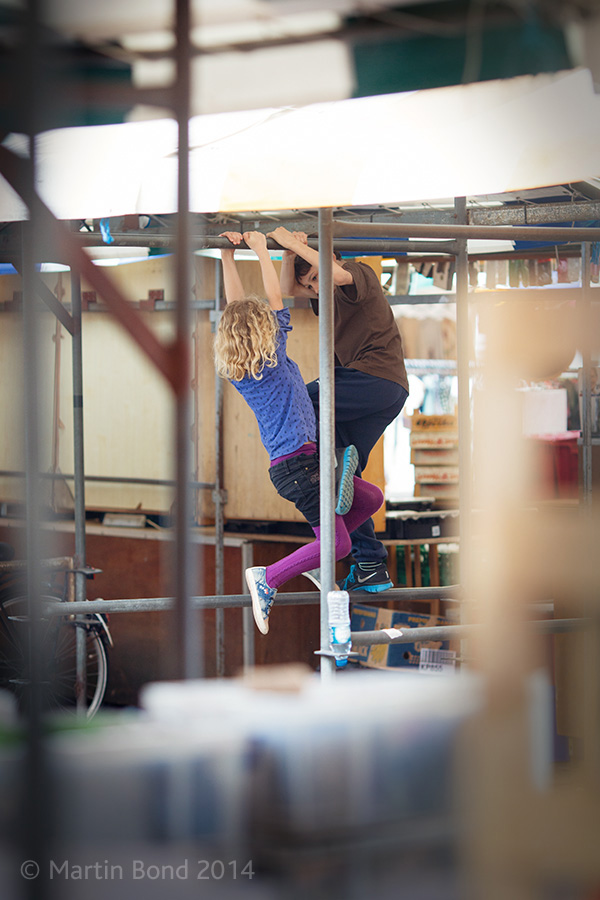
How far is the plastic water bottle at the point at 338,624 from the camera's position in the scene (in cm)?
294

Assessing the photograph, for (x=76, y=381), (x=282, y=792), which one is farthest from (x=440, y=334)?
(x=282, y=792)

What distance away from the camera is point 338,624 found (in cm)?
296

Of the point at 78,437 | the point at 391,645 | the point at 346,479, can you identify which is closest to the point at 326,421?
the point at 346,479

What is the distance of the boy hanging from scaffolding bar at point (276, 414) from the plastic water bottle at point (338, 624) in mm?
432

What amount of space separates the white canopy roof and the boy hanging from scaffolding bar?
0.66 meters

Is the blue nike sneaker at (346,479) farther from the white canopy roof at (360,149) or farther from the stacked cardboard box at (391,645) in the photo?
the stacked cardboard box at (391,645)

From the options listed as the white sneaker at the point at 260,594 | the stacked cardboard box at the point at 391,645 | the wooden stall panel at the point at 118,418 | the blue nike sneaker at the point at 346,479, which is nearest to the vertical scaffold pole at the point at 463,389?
the blue nike sneaker at the point at 346,479

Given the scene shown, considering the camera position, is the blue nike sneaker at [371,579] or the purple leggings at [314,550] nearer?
the purple leggings at [314,550]

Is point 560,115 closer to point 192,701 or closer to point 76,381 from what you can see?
point 192,701

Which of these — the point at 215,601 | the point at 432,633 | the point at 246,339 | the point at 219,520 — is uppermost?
the point at 246,339

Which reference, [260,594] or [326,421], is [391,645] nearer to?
[260,594]

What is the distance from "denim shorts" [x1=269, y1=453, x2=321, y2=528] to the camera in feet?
11.3

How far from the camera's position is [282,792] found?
1.74 metres

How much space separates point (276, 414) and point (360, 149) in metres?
1.23
